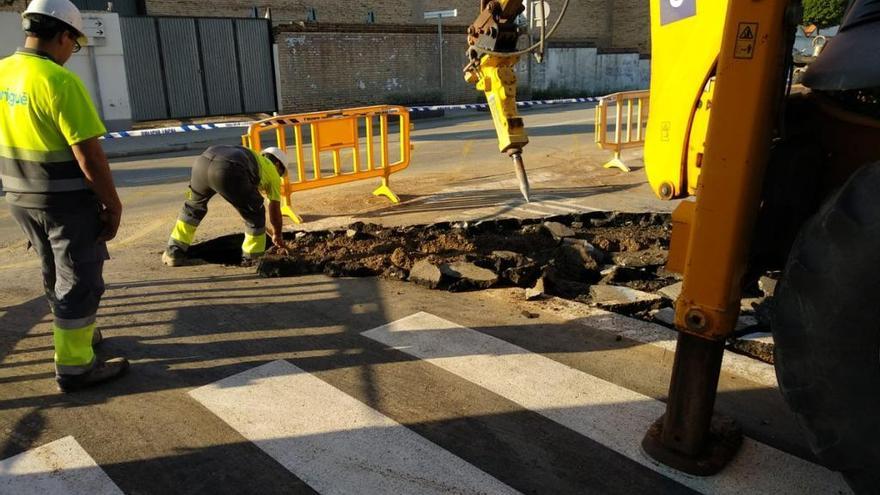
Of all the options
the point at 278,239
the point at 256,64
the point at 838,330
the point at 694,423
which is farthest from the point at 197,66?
the point at 838,330

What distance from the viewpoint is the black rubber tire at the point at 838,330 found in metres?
2.03

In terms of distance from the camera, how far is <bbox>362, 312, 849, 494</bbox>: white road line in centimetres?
285

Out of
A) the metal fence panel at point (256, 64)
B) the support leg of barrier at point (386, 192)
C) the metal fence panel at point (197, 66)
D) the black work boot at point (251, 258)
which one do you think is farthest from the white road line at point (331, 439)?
the metal fence panel at point (256, 64)

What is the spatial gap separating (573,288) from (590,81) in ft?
111

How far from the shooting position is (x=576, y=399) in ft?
11.7

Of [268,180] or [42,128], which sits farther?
[268,180]

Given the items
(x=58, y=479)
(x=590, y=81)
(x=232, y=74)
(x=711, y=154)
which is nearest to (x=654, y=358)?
(x=711, y=154)

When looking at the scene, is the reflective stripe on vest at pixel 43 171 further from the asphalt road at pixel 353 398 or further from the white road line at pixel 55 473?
the white road line at pixel 55 473

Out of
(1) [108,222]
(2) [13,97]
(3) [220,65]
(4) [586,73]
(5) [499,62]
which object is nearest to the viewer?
(2) [13,97]

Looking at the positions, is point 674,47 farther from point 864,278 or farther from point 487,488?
point 487,488

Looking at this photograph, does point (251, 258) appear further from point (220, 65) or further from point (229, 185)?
point (220, 65)

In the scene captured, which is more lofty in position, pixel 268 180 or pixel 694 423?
pixel 268 180

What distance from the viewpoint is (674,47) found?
2.90m

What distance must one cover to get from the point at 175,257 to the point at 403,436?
4256mm
